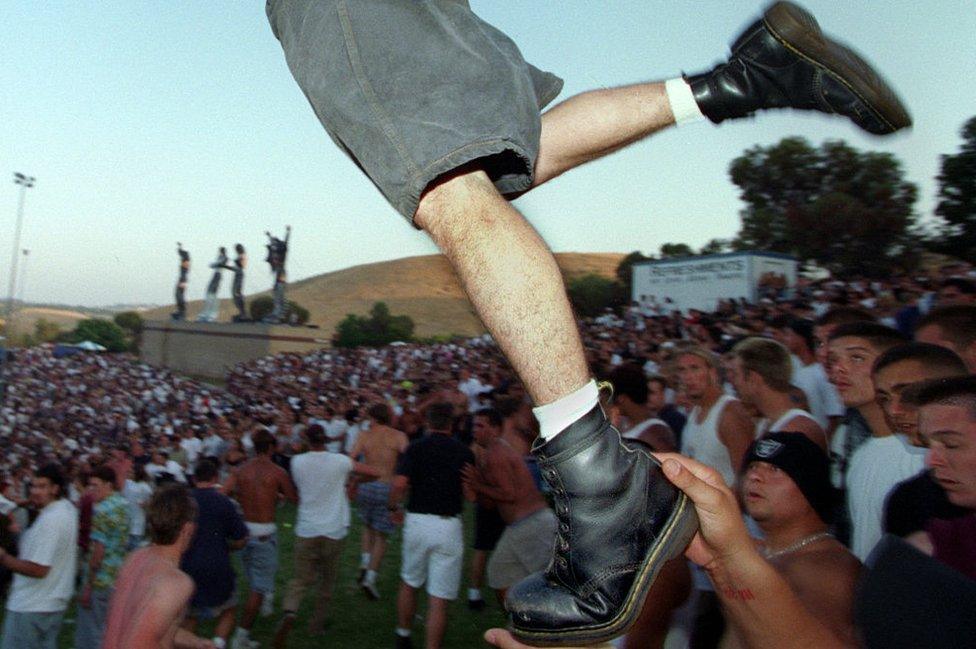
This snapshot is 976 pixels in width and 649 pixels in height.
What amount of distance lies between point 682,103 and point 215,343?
46.0 meters

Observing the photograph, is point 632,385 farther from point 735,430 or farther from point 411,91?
point 411,91

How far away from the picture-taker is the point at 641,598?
5.53 feet

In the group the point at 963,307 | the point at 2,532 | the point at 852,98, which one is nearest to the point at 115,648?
the point at 2,532

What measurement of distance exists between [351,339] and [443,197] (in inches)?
1914

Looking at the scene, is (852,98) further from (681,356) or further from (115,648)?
(115,648)

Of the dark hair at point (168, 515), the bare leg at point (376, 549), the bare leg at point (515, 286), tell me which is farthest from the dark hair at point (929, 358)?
the bare leg at point (376, 549)

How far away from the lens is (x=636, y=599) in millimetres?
1672

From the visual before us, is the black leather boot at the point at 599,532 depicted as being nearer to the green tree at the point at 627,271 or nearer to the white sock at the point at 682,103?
the white sock at the point at 682,103

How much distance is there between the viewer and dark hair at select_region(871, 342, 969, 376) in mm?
3482

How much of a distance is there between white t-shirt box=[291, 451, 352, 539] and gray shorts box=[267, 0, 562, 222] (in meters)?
6.89

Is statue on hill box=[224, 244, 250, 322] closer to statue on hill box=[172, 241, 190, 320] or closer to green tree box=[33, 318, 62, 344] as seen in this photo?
statue on hill box=[172, 241, 190, 320]

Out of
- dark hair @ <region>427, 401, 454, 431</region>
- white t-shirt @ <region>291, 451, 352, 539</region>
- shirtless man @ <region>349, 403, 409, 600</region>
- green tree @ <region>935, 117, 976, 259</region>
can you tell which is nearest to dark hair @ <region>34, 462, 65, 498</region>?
white t-shirt @ <region>291, 451, 352, 539</region>

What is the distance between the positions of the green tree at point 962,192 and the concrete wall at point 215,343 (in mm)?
30212

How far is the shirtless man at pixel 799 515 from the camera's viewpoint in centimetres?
256
